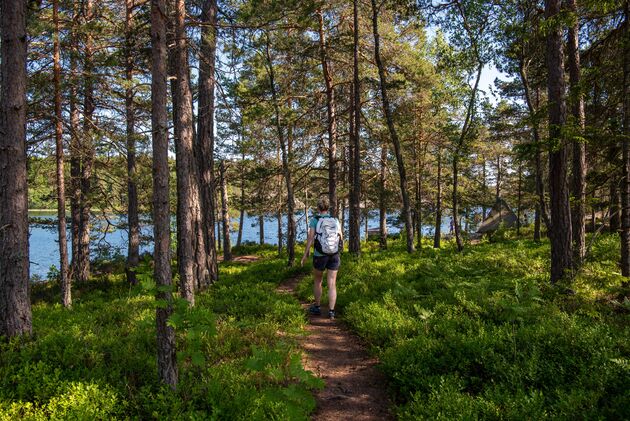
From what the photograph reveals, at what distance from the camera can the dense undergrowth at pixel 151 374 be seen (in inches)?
142

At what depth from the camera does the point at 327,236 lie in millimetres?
7145

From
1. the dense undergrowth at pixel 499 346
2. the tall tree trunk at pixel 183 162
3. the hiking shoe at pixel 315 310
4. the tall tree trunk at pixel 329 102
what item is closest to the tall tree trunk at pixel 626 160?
the dense undergrowth at pixel 499 346

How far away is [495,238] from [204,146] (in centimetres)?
1878

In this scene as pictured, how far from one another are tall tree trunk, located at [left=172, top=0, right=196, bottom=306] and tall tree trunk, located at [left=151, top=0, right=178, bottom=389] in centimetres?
68

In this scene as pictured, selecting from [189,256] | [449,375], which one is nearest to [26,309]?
[189,256]

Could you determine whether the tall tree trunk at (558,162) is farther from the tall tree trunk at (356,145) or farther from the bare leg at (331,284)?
the tall tree trunk at (356,145)

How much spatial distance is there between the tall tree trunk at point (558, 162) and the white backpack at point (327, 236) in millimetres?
4523

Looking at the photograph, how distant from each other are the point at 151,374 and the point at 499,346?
4.52 metres

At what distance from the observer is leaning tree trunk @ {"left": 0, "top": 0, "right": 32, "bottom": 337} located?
5.05 metres

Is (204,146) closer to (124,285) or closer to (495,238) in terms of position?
(124,285)

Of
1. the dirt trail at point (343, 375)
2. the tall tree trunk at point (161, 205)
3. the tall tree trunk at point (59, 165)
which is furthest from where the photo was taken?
the tall tree trunk at point (59, 165)

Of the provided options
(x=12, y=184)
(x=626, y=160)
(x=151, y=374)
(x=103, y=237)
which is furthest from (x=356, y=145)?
(x=103, y=237)

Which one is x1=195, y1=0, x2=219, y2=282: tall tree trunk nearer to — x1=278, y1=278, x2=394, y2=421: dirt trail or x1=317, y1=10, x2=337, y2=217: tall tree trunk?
x1=317, y1=10, x2=337, y2=217: tall tree trunk

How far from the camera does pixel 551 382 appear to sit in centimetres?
402
